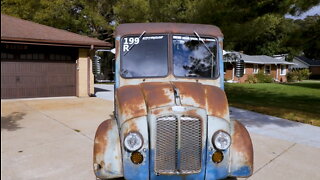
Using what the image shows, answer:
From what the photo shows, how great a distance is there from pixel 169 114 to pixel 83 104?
35.7ft

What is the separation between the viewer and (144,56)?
496 cm

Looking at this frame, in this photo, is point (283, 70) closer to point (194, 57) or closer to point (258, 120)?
point (258, 120)

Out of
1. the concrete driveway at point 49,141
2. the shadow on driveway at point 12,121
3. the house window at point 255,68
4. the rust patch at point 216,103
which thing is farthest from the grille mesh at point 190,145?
the house window at point 255,68

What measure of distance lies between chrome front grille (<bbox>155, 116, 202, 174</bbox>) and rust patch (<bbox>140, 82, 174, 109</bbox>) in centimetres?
21

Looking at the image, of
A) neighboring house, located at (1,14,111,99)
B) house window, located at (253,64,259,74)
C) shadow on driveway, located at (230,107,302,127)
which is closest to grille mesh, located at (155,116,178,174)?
shadow on driveway, located at (230,107,302,127)

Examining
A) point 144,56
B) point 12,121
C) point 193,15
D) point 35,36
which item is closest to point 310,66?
point 193,15

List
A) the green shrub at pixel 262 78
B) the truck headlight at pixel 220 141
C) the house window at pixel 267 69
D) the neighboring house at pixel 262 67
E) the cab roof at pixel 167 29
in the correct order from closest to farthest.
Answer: the truck headlight at pixel 220 141, the cab roof at pixel 167 29, the green shrub at pixel 262 78, the neighboring house at pixel 262 67, the house window at pixel 267 69

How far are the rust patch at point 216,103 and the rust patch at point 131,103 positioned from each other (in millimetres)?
841

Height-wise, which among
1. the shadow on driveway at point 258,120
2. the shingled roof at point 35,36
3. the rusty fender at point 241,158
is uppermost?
the shingled roof at point 35,36

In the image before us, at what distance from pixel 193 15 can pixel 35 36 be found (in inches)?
329

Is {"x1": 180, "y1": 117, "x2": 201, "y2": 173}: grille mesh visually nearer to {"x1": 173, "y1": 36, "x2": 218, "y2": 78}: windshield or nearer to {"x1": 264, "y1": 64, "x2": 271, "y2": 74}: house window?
{"x1": 173, "y1": 36, "x2": 218, "y2": 78}: windshield

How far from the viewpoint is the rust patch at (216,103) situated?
3833 mm

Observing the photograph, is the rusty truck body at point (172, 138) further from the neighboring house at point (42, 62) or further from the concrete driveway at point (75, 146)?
the neighboring house at point (42, 62)

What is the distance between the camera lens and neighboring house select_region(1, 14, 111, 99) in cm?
1490
